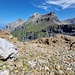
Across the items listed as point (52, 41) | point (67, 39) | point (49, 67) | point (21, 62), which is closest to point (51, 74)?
point (49, 67)

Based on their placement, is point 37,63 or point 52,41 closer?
point 37,63

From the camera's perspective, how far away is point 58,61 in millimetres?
20234

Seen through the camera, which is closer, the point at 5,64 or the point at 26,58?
the point at 5,64

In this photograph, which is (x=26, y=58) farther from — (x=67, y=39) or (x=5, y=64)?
(x=67, y=39)

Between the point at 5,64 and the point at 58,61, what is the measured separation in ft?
24.7

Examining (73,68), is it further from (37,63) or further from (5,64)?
(5,64)

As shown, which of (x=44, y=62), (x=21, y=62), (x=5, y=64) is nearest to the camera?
(x=5, y=64)

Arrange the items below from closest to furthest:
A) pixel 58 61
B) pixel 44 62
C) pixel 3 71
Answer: pixel 3 71 → pixel 44 62 → pixel 58 61

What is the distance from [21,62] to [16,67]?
1.63 metres

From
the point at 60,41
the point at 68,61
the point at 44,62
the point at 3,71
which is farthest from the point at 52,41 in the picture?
the point at 3,71

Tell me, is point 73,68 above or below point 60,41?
below

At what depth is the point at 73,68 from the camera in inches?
753

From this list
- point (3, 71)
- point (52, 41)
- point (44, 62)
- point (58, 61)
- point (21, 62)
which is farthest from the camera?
point (52, 41)

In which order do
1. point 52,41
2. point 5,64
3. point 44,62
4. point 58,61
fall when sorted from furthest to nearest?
point 52,41
point 58,61
point 44,62
point 5,64
